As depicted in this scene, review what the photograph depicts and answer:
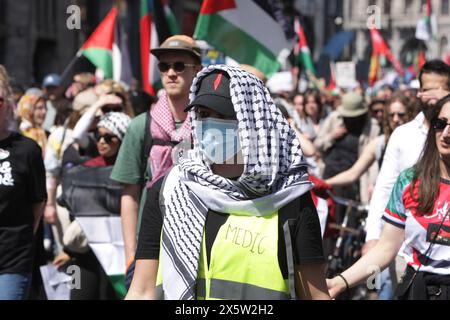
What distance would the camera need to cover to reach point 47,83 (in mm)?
15680

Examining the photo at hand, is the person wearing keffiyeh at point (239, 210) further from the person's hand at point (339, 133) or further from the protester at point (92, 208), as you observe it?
the person's hand at point (339, 133)

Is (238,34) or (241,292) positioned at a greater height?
(238,34)

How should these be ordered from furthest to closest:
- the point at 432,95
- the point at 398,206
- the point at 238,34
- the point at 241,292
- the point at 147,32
Result: the point at 147,32, the point at 238,34, the point at 432,95, the point at 398,206, the point at 241,292

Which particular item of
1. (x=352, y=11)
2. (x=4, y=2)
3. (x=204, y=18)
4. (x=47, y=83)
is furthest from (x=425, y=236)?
(x=352, y=11)

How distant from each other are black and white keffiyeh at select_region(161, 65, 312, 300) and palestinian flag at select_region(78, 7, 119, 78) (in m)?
9.45

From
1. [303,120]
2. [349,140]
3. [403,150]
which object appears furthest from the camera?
[303,120]

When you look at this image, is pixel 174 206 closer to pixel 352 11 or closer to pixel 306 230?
pixel 306 230

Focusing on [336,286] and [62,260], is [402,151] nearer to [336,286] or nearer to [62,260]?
[336,286]

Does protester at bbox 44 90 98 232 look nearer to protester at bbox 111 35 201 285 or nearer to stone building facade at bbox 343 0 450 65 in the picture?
protester at bbox 111 35 201 285

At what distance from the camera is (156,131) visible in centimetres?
557

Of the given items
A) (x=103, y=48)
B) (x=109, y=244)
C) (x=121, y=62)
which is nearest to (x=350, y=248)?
(x=109, y=244)

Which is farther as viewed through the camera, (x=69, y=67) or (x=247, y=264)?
(x=69, y=67)

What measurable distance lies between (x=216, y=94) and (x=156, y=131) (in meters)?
2.09

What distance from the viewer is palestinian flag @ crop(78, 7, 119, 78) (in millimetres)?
12878
